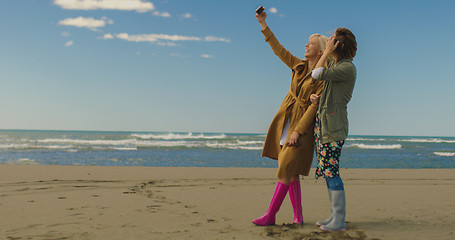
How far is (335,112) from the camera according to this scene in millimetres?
3215

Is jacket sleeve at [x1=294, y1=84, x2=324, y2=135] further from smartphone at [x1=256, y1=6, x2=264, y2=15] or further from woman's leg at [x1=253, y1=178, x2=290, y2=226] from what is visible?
smartphone at [x1=256, y1=6, x2=264, y2=15]

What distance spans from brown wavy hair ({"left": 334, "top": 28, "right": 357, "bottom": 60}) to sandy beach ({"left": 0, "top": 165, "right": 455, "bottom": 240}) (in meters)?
1.59

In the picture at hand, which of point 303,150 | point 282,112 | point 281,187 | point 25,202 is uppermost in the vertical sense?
point 282,112

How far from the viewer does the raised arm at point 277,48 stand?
377 centimetres

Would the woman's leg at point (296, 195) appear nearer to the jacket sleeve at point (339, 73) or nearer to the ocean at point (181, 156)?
the jacket sleeve at point (339, 73)

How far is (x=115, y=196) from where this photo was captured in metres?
5.30

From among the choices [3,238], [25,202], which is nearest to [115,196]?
[25,202]

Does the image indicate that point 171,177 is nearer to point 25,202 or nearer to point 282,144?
point 25,202

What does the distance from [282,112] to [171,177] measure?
Answer: 450cm

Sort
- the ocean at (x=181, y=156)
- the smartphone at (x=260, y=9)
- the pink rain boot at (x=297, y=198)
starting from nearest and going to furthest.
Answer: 1. the pink rain boot at (x=297, y=198)
2. the smartphone at (x=260, y=9)
3. the ocean at (x=181, y=156)

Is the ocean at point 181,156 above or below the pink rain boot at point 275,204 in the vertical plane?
below

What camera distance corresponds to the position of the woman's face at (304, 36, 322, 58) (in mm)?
3506

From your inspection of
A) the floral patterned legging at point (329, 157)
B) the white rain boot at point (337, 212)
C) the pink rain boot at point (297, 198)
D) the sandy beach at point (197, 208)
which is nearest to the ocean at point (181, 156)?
the sandy beach at point (197, 208)

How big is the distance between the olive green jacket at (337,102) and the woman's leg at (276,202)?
1.95ft
